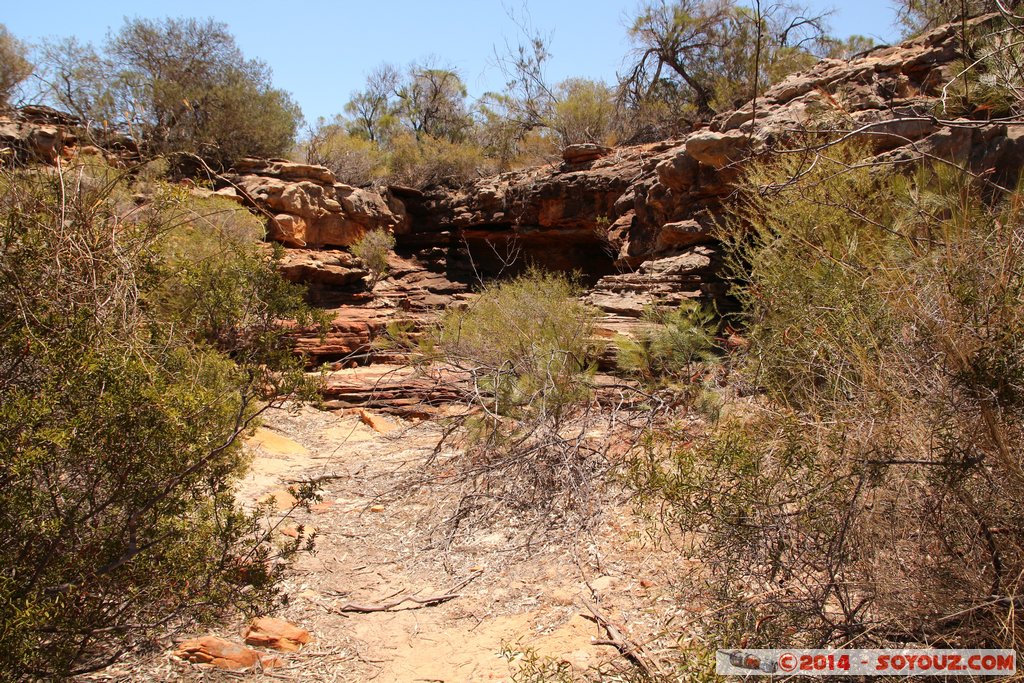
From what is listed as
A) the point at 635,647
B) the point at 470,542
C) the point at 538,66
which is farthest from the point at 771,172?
the point at 538,66

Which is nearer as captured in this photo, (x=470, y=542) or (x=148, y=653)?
(x=148, y=653)

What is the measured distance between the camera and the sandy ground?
3287 mm

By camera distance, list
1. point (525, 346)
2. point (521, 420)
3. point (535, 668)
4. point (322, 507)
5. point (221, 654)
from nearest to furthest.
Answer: point (535, 668), point (221, 654), point (322, 507), point (521, 420), point (525, 346)

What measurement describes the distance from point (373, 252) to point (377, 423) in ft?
26.6

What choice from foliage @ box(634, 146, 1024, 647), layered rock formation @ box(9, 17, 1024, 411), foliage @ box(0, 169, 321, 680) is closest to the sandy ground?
foliage @ box(0, 169, 321, 680)

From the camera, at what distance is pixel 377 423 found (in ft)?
28.6

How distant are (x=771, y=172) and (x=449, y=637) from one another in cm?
565

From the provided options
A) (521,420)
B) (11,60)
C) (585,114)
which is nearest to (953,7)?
(521,420)

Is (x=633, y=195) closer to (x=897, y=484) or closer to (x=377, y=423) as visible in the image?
(x=377, y=423)

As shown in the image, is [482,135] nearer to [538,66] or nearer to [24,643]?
[538,66]

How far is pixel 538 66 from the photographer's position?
19.0 meters

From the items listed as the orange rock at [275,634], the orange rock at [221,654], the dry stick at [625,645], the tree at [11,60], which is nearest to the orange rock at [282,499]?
the orange rock at [275,634]

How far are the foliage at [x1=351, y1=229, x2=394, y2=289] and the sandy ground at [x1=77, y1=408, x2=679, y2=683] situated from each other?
10.6 m

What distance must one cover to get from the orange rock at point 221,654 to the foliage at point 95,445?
174 mm
